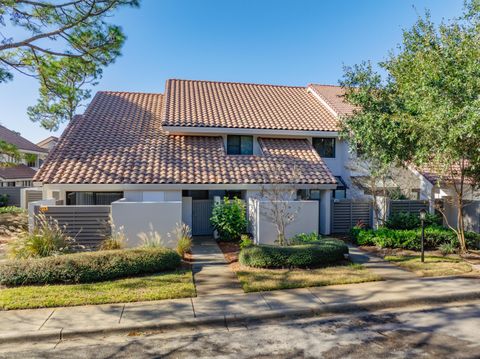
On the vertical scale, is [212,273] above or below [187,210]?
below

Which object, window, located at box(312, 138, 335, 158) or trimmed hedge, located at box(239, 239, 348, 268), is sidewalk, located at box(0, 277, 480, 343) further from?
window, located at box(312, 138, 335, 158)

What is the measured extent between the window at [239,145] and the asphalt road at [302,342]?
36.1ft

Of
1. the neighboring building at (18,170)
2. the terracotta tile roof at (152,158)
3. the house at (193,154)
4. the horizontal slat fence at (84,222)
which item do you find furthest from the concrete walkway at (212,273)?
the neighboring building at (18,170)

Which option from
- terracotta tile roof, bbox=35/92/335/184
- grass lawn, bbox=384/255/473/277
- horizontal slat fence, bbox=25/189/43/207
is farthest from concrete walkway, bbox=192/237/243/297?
horizontal slat fence, bbox=25/189/43/207

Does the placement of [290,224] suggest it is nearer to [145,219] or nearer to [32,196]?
[145,219]

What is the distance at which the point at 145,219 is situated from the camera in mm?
11023

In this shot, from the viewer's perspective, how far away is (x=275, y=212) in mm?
11602

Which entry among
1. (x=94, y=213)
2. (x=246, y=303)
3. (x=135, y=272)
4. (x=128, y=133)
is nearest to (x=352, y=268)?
(x=246, y=303)

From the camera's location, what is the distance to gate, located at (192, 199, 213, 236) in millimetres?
14594

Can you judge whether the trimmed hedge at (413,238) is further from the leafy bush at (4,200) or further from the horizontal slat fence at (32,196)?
the leafy bush at (4,200)

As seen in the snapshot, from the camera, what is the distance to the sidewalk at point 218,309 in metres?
5.91

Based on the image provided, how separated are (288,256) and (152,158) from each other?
8.03 meters

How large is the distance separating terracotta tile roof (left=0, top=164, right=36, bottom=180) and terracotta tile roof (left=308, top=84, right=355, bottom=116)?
25.7 m

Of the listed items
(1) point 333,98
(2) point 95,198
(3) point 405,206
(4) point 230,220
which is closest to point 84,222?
(2) point 95,198
